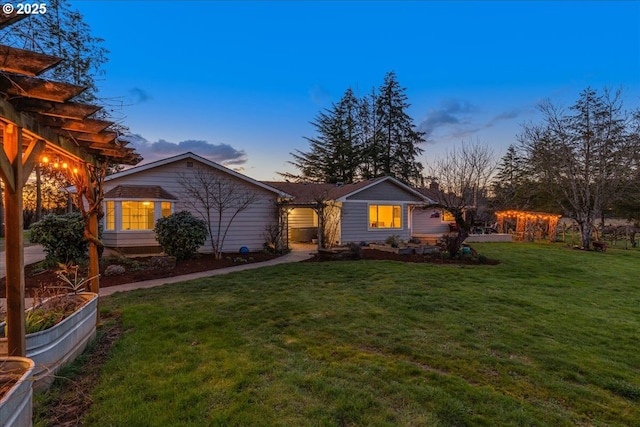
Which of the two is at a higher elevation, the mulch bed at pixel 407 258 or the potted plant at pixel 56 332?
the potted plant at pixel 56 332

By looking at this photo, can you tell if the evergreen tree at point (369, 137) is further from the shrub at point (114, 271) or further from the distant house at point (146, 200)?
the shrub at point (114, 271)

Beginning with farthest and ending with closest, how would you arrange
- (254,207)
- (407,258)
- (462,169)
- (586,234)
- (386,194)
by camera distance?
(586,234), (386,194), (462,169), (254,207), (407,258)

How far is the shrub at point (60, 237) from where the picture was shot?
29.3 ft

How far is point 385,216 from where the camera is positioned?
1730cm

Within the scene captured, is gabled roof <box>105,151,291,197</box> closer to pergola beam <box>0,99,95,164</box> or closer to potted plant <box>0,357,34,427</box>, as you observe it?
pergola beam <box>0,99,95,164</box>

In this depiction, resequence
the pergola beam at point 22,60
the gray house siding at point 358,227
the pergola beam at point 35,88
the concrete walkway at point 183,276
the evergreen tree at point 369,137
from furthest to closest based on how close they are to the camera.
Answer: the evergreen tree at point 369,137
the gray house siding at point 358,227
the concrete walkway at point 183,276
the pergola beam at point 35,88
the pergola beam at point 22,60

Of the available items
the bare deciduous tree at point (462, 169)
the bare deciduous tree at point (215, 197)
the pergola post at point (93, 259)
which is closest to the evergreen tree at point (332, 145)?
the bare deciduous tree at point (462, 169)

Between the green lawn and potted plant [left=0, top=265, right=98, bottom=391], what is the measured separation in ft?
1.34

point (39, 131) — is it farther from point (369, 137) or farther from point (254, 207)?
point (369, 137)

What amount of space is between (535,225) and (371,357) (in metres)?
20.6

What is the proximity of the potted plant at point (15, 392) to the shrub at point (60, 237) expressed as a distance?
812 centimetres

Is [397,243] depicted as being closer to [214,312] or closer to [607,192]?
[214,312]

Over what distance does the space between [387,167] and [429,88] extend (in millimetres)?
13057

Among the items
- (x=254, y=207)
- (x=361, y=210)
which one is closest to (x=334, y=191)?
(x=361, y=210)
